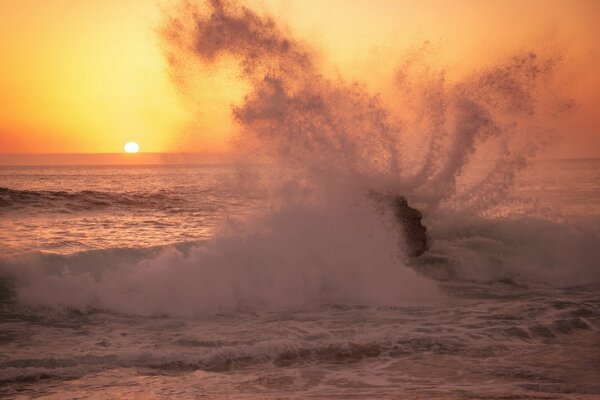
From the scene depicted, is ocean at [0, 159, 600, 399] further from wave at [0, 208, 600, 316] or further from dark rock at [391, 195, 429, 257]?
dark rock at [391, 195, 429, 257]

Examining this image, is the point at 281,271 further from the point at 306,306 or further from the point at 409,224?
the point at 409,224

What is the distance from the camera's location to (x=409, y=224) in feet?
39.8

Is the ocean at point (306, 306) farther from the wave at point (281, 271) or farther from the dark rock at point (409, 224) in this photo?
the dark rock at point (409, 224)

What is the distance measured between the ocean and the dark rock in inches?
11.5

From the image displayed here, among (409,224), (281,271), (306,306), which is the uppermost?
(409,224)

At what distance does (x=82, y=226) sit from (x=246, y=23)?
8.26 m

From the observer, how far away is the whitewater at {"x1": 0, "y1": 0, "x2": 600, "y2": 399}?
19.8 ft

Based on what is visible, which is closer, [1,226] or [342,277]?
[342,277]

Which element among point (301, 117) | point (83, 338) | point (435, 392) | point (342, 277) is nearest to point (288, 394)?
point (435, 392)

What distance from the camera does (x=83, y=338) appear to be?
7477 mm

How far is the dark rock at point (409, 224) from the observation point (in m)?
11.9

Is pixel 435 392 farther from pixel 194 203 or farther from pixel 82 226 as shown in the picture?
pixel 194 203

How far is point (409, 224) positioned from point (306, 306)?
12.4ft

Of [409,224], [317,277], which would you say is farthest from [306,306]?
[409,224]
